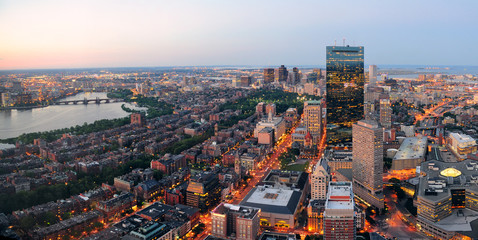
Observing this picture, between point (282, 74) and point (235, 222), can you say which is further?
point (282, 74)

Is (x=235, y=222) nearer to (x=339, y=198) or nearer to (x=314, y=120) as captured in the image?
(x=339, y=198)

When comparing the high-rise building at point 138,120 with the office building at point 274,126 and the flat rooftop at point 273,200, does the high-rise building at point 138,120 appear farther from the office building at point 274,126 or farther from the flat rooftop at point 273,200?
the flat rooftop at point 273,200

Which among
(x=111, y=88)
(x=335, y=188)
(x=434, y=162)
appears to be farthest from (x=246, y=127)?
(x=111, y=88)

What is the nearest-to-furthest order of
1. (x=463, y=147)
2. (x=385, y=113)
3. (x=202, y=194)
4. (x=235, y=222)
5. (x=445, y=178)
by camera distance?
(x=235, y=222), (x=202, y=194), (x=445, y=178), (x=463, y=147), (x=385, y=113)

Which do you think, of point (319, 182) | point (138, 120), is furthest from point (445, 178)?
point (138, 120)

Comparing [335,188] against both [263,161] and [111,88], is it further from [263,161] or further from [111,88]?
[111,88]

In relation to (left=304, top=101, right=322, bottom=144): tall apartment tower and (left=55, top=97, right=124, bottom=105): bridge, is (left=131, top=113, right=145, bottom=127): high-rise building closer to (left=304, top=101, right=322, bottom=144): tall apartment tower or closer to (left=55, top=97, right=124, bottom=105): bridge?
(left=304, top=101, right=322, bottom=144): tall apartment tower
